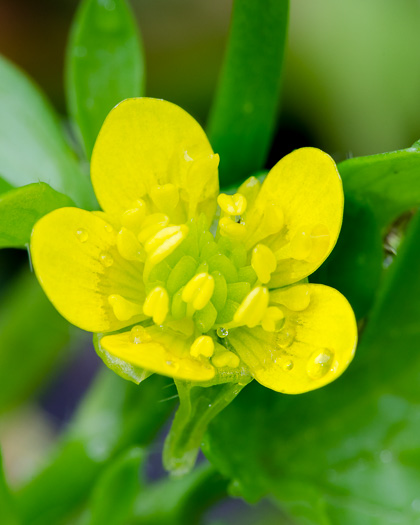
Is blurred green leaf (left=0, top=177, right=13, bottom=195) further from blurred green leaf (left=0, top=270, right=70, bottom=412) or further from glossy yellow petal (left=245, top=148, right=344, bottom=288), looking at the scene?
blurred green leaf (left=0, top=270, right=70, bottom=412)

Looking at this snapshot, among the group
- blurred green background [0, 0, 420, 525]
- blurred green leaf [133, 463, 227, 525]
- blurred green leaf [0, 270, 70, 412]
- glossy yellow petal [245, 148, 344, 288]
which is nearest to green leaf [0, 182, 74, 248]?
glossy yellow petal [245, 148, 344, 288]

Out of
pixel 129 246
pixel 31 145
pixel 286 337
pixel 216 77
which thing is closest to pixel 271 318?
pixel 286 337

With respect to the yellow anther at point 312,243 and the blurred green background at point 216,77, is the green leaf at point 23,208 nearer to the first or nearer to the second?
the yellow anther at point 312,243

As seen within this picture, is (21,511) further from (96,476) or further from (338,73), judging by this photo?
(338,73)

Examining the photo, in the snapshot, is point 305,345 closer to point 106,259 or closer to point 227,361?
point 227,361

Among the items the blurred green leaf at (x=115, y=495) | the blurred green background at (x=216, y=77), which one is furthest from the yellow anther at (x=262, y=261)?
the blurred green background at (x=216, y=77)
